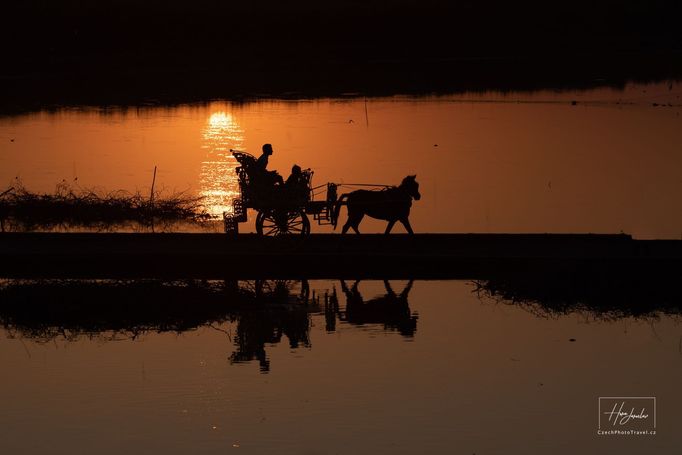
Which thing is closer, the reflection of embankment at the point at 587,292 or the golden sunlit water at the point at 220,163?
the reflection of embankment at the point at 587,292

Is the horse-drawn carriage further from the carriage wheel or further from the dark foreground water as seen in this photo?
the dark foreground water

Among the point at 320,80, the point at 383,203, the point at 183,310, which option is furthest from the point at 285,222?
the point at 320,80

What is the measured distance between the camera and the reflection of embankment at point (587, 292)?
19.0 m

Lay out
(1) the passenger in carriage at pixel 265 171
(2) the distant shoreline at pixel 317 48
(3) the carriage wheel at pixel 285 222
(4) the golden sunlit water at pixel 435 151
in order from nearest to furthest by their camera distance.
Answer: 1. (1) the passenger in carriage at pixel 265 171
2. (3) the carriage wheel at pixel 285 222
3. (4) the golden sunlit water at pixel 435 151
4. (2) the distant shoreline at pixel 317 48

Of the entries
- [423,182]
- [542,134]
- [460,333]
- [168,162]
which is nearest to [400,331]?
[460,333]

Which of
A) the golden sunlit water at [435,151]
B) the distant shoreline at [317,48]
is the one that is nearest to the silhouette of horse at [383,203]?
the golden sunlit water at [435,151]

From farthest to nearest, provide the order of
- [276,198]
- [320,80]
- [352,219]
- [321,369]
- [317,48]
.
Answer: [317,48] < [320,80] < [352,219] < [276,198] < [321,369]

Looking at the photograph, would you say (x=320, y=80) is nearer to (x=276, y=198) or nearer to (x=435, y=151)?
(x=435, y=151)

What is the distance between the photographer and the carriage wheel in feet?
68.9

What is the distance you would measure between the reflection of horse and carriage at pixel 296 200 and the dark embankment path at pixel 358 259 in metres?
0.42

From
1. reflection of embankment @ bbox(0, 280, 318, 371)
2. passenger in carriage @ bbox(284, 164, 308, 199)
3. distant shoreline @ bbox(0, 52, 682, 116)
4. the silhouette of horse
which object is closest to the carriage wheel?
passenger in carriage @ bbox(284, 164, 308, 199)

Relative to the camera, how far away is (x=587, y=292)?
1952cm

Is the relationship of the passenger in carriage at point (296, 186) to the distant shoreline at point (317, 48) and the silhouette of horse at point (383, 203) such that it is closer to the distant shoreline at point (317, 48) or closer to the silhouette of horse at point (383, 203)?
the silhouette of horse at point (383, 203)

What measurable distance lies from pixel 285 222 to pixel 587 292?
4916 mm
